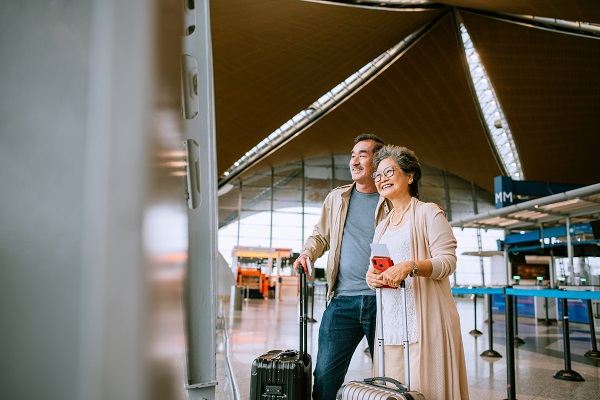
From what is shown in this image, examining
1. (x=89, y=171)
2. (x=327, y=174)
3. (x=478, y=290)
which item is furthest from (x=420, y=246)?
(x=327, y=174)

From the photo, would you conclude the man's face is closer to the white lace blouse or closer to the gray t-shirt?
the gray t-shirt

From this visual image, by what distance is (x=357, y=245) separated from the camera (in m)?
2.69

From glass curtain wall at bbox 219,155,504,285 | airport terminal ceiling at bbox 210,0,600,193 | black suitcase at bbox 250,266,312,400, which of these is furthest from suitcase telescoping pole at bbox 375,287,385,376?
glass curtain wall at bbox 219,155,504,285

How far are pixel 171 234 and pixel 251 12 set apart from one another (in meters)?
14.2

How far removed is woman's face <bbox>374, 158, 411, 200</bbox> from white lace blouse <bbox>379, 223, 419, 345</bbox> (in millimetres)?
192

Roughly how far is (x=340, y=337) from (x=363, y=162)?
1.09 m

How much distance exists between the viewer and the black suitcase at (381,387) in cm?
181

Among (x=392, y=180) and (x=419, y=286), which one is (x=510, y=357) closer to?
(x=419, y=286)

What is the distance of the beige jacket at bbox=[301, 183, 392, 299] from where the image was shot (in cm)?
267

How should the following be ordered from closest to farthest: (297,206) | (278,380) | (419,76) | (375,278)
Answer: (375,278)
(278,380)
(419,76)
(297,206)

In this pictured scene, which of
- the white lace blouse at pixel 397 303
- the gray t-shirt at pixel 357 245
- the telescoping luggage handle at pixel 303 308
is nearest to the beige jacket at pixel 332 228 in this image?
the gray t-shirt at pixel 357 245

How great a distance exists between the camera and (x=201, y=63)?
4.27 feet

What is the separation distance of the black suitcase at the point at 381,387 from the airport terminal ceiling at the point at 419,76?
11.1 meters

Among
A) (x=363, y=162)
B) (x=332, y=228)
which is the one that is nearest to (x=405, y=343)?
(x=332, y=228)
